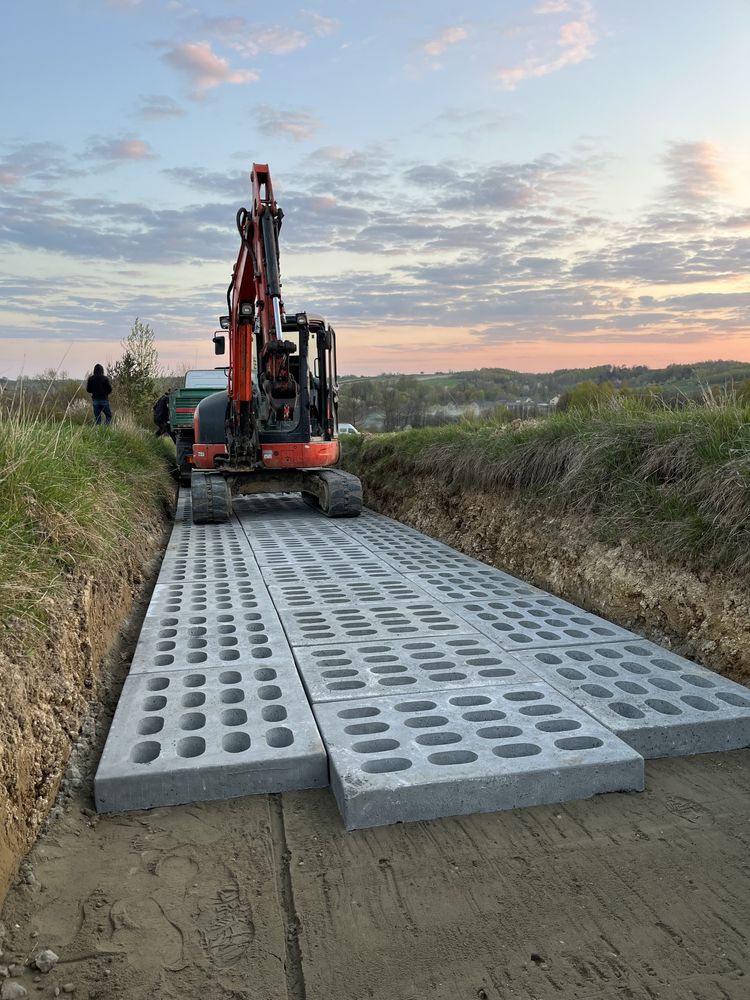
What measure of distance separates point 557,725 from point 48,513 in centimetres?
336

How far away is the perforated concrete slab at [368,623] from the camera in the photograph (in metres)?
4.86

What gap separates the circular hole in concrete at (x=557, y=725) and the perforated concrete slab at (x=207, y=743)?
101cm

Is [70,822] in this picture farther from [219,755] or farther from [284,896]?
[284,896]

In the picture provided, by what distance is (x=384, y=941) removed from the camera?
7.58 ft

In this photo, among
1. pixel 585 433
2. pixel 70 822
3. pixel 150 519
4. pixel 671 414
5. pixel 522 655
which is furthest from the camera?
pixel 150 519

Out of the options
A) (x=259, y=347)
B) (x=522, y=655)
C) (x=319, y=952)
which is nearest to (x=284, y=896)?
(x=319, y=952)

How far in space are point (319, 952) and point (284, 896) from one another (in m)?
0.29

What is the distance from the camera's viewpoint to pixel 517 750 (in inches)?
127

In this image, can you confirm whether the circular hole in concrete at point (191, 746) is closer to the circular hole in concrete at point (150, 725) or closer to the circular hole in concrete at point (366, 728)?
the circular hole in concrete at point (150, 725)

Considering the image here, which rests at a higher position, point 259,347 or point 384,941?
point 259,347

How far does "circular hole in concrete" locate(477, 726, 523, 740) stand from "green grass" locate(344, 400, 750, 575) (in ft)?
6.08

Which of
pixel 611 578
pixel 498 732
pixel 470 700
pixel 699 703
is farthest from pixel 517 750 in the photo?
pixel 611 578

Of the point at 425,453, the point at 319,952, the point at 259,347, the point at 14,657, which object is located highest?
the point at 259,347

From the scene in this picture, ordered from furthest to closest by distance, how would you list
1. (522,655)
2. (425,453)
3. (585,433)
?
(425,453) → (585,433) → (522,655)
